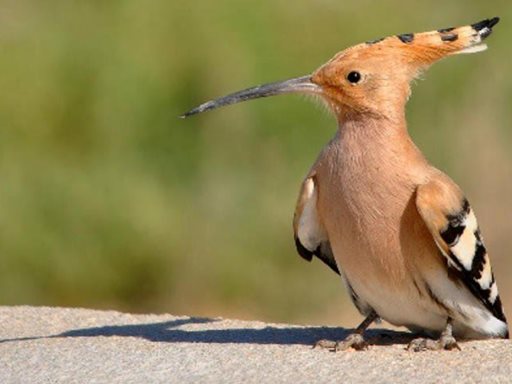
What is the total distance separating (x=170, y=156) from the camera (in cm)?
957

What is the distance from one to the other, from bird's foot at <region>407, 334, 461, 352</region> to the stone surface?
0.11ft

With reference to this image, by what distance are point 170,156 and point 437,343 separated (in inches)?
181

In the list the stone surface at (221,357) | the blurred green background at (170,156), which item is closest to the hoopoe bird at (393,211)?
the stone surface at (221,357)

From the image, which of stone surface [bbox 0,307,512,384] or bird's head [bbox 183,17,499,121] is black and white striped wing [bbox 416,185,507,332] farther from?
bird's head [bbox 183,17,499,121]

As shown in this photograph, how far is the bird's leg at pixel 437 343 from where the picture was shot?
5.14m

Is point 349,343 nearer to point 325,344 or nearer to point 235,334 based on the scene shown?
point 325,344

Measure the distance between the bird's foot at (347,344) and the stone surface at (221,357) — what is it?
39mm

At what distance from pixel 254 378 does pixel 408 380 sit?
481 mm

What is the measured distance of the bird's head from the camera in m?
5.29

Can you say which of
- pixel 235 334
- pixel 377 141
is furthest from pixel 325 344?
pixel 377 141

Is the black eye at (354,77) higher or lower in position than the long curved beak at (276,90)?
lower

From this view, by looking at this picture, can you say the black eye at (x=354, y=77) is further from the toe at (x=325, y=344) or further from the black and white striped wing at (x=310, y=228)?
the toe at (x=325, y=344)

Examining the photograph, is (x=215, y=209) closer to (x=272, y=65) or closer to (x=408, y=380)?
(x=272, y=65)

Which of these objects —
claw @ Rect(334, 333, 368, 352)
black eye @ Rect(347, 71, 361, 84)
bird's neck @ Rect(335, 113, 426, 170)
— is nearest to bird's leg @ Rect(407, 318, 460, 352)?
claw @ Rect(334, 333, 368, 352)
